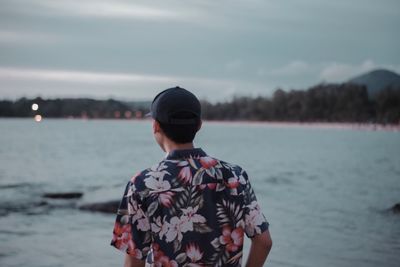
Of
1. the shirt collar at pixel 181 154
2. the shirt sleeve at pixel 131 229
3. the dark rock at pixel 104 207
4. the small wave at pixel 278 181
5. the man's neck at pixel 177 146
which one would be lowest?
the small wave at pixel 278 181

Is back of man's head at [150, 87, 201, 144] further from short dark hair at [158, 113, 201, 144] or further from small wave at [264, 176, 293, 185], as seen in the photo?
small wave at [264, 176, 293, 185]

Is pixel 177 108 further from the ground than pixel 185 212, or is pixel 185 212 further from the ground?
pixel 177 108

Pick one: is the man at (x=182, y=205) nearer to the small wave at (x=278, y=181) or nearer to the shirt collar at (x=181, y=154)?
the shirt collar at (x=181, y=154)

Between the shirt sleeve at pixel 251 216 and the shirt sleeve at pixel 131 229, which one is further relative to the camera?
the shirt sleeve at pixel 251 216

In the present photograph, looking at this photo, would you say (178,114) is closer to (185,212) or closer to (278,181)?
(185,212)

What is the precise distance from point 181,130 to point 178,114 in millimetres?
79

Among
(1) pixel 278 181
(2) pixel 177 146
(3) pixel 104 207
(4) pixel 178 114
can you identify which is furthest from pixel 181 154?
(1) pixel 278 181

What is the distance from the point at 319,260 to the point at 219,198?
9273mm

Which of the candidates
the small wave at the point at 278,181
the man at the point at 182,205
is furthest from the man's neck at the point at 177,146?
the small wave at the point at 278,181

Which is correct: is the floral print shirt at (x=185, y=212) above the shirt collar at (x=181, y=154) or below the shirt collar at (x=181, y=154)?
below

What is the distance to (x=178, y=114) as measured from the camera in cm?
254

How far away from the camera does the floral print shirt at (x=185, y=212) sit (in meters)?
2.47

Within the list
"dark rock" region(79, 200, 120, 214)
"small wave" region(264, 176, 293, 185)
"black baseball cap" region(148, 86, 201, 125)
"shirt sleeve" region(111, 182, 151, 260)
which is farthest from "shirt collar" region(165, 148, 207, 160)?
"small wave" region(264, 176, 293, 185)

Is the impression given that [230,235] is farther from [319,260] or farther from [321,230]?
[321,230]
